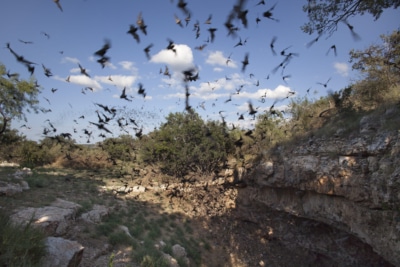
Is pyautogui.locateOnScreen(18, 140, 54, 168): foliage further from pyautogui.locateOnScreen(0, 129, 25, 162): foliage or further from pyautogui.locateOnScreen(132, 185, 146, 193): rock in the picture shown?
pyautogui.locateOnScreen(132, 185, 146, 193): rock

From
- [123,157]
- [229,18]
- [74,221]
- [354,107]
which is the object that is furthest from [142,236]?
[123,157]

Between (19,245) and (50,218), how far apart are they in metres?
4.87

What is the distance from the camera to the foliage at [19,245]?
427 cm

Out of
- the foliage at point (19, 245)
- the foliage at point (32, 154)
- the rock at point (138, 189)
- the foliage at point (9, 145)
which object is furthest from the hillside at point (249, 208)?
the foliage at point (9, 145)

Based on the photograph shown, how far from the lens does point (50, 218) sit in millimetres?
8766

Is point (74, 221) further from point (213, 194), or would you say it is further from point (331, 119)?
point (331, 119)

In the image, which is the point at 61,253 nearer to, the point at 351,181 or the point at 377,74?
the point at 351,181

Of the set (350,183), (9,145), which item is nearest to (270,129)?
(350,183)

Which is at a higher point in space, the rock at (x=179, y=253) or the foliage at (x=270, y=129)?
the foliage at (x=270, y=129)

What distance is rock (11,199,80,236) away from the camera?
8164 mm

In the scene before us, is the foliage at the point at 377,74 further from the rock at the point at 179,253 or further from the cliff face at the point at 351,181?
the rock at the point at 179,253

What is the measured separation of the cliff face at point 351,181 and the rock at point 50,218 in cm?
→ 985

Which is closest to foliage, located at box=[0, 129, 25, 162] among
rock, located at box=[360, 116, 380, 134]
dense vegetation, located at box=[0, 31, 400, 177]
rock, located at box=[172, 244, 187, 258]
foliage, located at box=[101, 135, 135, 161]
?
dense vegetation, located at box=[0, 31, 400, 177]

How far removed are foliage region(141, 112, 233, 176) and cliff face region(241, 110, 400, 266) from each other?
5357 mm
